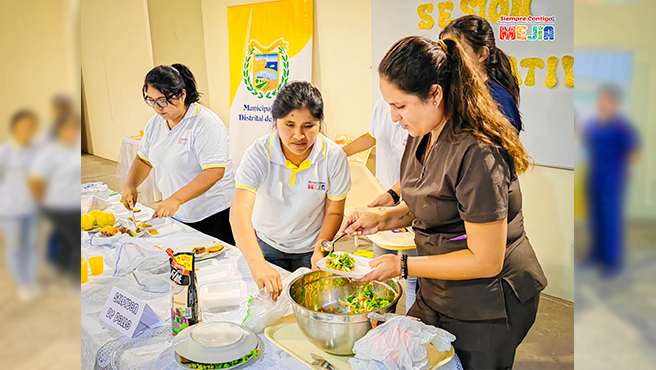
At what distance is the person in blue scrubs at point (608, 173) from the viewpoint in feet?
0.73

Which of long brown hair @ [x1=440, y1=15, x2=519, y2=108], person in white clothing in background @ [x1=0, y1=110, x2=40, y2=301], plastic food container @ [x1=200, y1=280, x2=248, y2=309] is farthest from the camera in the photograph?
long brown hair @ [x1=440, y1=15, x2=519, y2=108]

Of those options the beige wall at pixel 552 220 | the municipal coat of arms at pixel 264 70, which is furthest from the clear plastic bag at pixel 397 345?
Result: the municipal coat of arms at pixel 264 70

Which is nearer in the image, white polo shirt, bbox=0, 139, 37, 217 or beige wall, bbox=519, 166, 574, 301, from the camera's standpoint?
white polo shirt, bbox=0, 139, 37, 217

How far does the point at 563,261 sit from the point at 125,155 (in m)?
2.40

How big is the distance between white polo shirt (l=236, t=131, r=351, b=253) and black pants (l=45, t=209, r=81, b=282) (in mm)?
1537

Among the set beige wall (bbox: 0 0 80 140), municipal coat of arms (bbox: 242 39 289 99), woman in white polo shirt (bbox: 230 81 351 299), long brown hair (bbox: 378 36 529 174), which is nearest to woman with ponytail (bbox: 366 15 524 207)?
woman in white polo shirt (bbox: 230 81 351 299)

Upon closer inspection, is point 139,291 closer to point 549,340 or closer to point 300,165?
point 300,165

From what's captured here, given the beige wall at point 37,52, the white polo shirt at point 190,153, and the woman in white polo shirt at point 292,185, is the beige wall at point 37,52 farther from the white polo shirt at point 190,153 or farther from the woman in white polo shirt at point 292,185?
the white polo shirt at point 190,153

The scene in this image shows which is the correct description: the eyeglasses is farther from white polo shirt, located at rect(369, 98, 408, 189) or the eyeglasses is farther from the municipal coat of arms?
white polo shirt, located at rect(369, 98, 408, 189)

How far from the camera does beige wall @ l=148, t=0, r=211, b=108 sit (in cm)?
252

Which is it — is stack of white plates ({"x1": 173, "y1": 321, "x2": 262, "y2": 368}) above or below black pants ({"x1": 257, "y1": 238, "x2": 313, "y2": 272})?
above

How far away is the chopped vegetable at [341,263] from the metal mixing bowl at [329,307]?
6cm

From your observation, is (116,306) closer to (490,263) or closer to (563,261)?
(490,263)

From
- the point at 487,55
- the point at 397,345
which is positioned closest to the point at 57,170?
the point at 397,345
